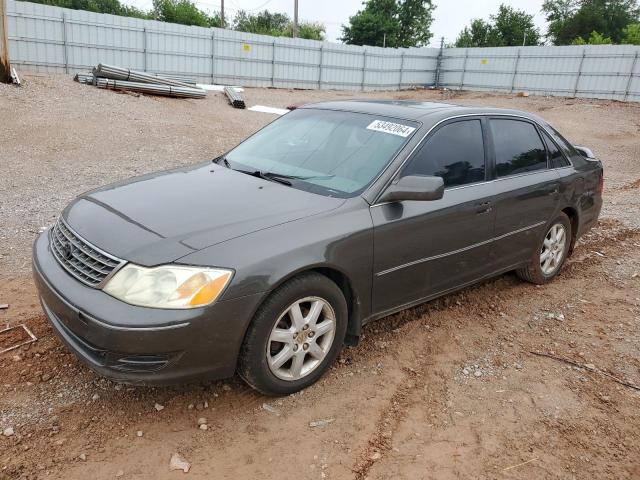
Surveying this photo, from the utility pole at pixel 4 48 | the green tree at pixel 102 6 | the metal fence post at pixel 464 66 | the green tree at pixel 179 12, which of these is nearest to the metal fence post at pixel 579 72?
the metal fence post at pixel 464 66

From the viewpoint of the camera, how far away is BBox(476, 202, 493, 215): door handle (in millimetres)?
3809

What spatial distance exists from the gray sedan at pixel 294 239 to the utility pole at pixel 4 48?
1113cm

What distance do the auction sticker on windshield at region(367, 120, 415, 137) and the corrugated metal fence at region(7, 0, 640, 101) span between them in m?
18.8

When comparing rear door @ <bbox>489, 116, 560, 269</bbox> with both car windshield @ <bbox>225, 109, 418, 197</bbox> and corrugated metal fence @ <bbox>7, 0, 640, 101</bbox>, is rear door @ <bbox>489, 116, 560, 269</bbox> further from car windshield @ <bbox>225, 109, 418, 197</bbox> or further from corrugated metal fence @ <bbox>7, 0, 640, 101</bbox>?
corrugated metal fence @ <bbox>7, 0, 640, 101</bbox>

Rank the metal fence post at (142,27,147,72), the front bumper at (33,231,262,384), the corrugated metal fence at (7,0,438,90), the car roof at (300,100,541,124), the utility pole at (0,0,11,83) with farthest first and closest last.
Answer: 1. the metal fence post at (142,27,147,72)
2. the corrugated metal fence at (7,0,438,90)
3. the utility pole at (0,0,11,83)
4. the car roof at (300,100,541,124)
5. the front bumper at (33,231,262,384)

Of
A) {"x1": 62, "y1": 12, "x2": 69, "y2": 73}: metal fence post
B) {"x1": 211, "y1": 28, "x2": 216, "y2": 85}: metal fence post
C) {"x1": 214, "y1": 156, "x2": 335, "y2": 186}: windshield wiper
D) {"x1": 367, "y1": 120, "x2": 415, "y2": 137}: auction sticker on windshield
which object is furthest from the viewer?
{"x1": 211, "y1": 28, "x2": 216, "y2": 85}: metal fence post

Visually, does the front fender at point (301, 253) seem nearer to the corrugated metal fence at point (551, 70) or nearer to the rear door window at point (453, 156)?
the rear door window at point (453, 156)

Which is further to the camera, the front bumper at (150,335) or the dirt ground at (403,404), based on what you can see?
the dirt ground at (403,404)

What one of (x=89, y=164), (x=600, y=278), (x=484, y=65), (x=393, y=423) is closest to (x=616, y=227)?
(x=600, y=278)

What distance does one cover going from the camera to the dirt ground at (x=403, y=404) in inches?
101

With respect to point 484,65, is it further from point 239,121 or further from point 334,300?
point 334,300

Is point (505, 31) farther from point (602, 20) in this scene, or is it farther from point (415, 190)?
point (415, 190)

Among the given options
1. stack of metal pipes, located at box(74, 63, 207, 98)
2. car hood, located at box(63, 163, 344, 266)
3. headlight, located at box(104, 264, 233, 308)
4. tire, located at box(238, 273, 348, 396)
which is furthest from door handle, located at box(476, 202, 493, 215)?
stack of metal pipes, located at box(74, 63, 207, 98)

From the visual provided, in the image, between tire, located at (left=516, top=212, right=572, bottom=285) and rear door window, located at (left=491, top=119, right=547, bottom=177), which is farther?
tire, located at (left=516, top=212, right=572, bottom=285)
